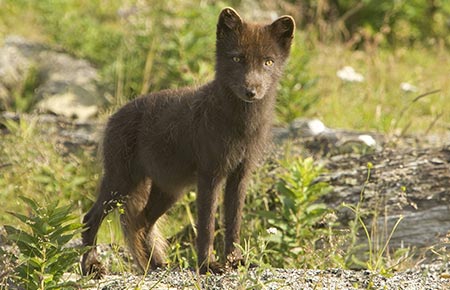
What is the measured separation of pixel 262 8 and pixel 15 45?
409 cm

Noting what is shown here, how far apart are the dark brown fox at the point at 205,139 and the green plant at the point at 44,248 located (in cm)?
66

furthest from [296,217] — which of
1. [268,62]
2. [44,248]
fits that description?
[44,248]

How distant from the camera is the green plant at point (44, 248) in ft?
14.6

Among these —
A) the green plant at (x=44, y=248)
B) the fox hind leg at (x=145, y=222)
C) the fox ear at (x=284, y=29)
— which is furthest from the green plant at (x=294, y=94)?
the green plant at (x=44, y=248)

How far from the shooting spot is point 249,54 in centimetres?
518

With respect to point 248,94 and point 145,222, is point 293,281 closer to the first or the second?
point 248,94

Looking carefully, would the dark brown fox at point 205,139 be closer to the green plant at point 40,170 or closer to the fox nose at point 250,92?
the fox nose at point 250,92

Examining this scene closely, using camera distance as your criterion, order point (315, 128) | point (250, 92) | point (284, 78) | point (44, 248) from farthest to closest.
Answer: point (284, 78)
point (315, 128)
point (250, 92)
point (44, 248)

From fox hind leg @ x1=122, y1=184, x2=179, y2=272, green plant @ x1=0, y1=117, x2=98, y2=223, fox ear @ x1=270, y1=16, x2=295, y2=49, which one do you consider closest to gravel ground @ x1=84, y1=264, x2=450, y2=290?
fox hind leg @ x1=122, y1=184, x2=179, y2=272

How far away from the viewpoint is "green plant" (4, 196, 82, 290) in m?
4.45

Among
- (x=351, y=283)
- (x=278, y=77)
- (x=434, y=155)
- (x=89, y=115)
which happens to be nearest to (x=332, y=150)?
(x=434, y=155)

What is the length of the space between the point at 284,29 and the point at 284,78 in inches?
135

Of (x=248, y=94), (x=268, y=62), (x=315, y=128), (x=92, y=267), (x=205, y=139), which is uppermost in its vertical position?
(x=268, y=62)

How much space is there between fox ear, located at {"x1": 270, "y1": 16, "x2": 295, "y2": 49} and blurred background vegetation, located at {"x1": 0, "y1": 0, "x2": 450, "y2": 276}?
1127 mm
